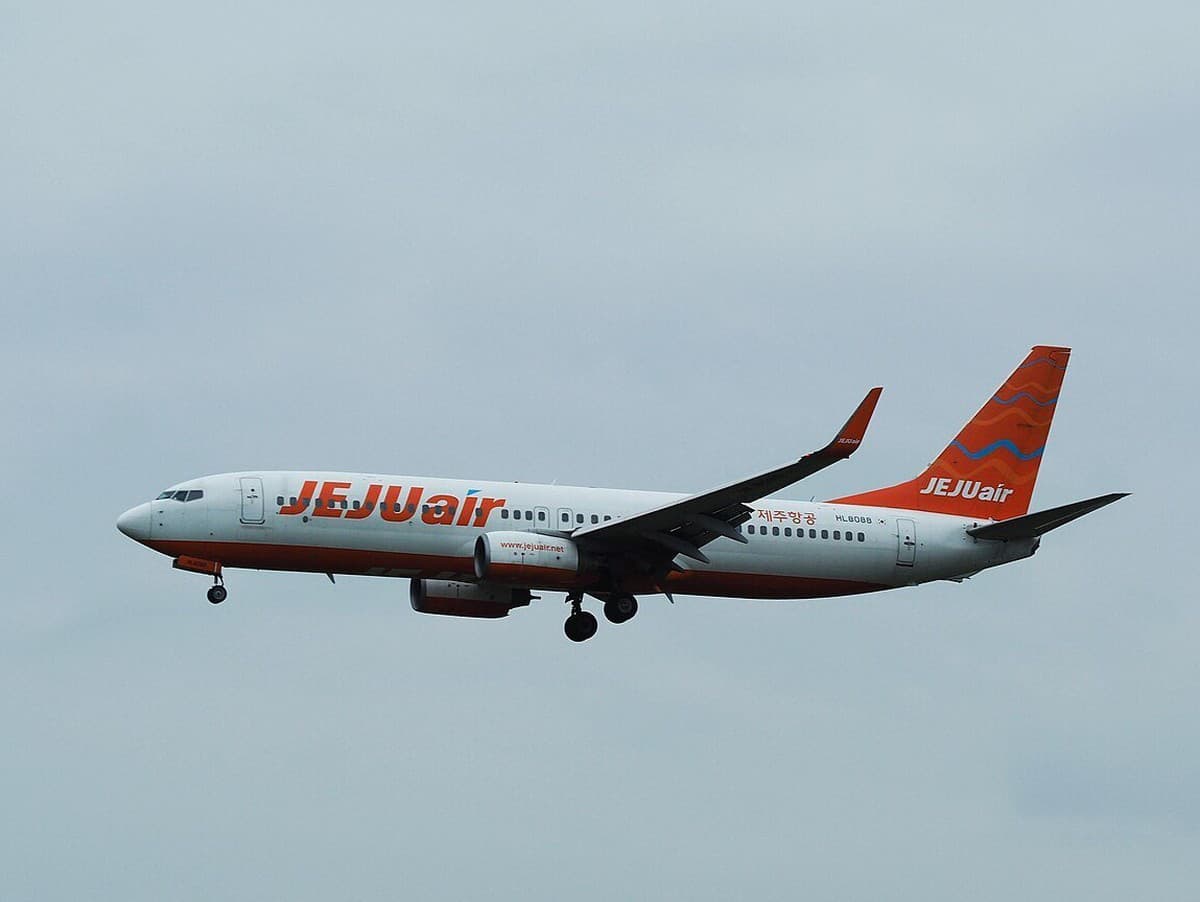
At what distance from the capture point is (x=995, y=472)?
68.7 m

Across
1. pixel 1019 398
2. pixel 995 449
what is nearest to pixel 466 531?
pixel 995 449

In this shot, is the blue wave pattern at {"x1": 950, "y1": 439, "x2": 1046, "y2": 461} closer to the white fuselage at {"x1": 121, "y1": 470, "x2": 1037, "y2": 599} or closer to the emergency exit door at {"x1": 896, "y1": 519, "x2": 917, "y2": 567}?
the white fuselage at {"x1": 121, "y1": 470, "x2": 1037, "y2": 599}

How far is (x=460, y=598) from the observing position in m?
64.7

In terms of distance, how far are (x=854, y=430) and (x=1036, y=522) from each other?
Answer: 12.5 meters

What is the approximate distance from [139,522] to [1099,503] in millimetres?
24638

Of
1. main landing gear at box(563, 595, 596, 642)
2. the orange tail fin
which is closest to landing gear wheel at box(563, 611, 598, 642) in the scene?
main landing gear at box(563, 595, 596, 642)

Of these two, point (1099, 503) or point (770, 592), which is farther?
point (770, 592)

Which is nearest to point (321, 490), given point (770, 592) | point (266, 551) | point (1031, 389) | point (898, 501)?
point (266, 551)

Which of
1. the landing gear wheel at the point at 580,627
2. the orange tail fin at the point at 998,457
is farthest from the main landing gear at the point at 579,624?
the orange tail fin at the point at 998,457

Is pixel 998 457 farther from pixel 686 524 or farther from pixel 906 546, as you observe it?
pixel 686 524

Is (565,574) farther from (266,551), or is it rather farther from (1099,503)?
(1099,503)

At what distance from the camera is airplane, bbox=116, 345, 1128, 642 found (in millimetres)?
59594

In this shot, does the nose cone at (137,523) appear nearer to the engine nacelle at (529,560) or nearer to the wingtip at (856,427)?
the engine nacelle at (529,560)

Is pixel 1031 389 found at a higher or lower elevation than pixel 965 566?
higher
